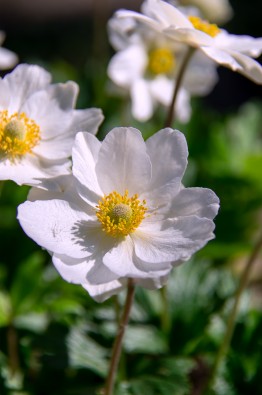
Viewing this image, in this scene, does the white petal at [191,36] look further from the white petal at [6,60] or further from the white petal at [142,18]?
the white petal at [6,60]

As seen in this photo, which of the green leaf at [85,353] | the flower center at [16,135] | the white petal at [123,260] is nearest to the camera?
the white petal at [123,260]

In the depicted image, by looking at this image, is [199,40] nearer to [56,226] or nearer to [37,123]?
[37,123]

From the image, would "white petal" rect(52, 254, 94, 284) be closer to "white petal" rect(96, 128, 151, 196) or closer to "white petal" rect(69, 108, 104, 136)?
"white petal" rect(96, 128, 151, 196)

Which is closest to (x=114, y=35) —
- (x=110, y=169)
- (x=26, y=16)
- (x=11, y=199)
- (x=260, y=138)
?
(x=11, y=199)

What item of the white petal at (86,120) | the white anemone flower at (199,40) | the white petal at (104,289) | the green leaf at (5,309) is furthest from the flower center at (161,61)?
the white petal at (104,289)

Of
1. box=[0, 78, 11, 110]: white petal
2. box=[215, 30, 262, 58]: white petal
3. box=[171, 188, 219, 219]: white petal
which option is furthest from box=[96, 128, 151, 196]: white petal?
box=[215, 30, 262, 58]: white petal

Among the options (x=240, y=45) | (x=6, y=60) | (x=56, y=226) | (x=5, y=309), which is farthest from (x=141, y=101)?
(x=56, y=226)
